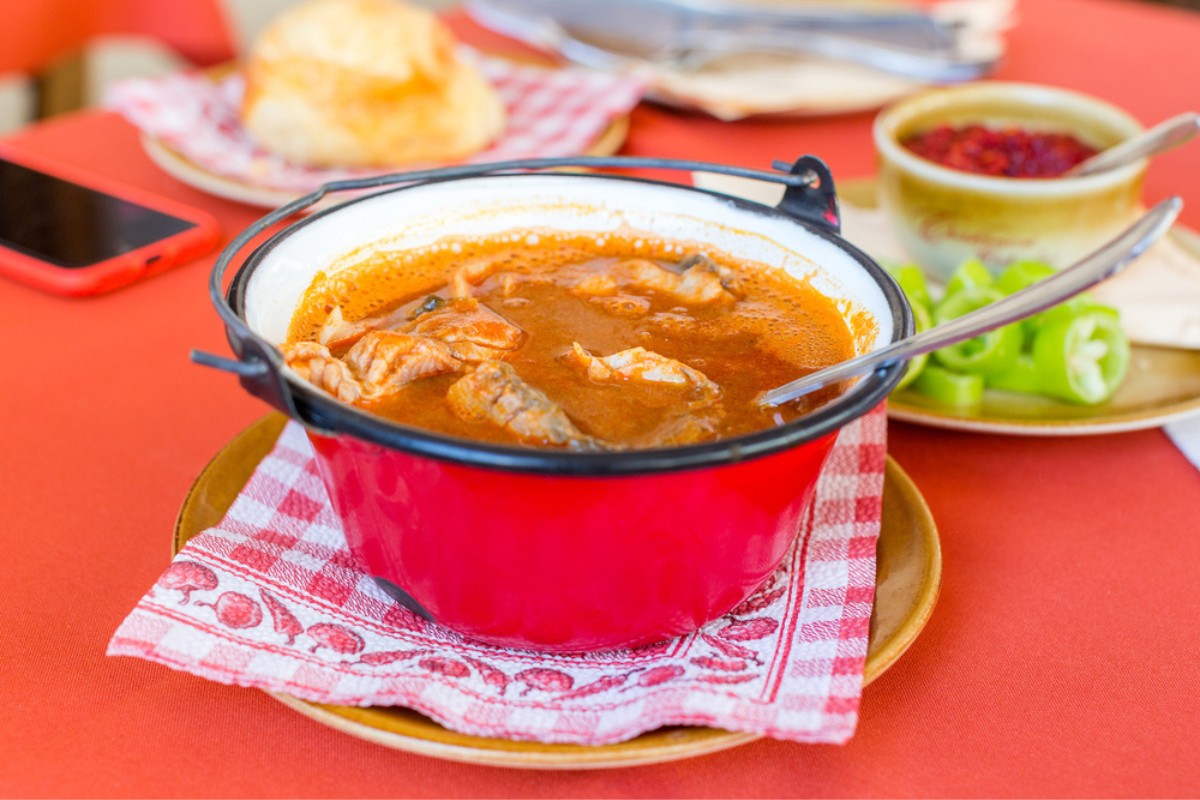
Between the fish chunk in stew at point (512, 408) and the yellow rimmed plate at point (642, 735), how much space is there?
0.89ft

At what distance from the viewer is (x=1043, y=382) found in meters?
1.49

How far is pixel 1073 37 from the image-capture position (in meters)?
3.20

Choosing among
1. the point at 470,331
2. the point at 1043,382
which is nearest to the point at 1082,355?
the point at 1043,382

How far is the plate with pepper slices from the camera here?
1422 millimetres

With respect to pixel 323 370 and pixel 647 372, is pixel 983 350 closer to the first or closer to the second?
pixel 647 372

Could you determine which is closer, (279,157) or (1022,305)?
(1022,305)

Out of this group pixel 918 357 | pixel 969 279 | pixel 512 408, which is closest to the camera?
pixel 512 408

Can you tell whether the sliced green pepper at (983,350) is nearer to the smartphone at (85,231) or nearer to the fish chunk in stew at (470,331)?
the fish chunk in stew at (470,331)

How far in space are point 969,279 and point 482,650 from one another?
3.16ft

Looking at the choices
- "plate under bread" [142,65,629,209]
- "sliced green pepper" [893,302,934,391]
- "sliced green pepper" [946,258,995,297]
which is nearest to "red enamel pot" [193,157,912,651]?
"sliced green pepper" [893,302,934,391]

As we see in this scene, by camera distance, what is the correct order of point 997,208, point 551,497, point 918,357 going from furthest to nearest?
point 997,208
point 918,357
point 551,497

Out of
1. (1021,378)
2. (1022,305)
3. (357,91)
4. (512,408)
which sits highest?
(1022,305)

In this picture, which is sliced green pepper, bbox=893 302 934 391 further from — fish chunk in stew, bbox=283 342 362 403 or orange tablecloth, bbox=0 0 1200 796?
fish chunk in stew, bbox=283 342 362 403

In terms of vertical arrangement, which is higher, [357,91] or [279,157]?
[357,91]
